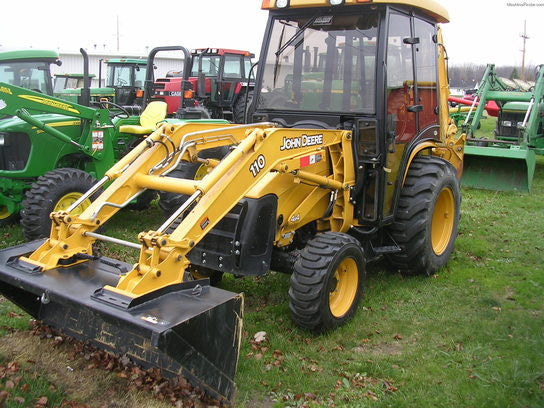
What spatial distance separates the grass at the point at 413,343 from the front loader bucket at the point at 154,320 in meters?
0.38

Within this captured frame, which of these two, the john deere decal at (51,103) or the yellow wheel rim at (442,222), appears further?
the john deere decal at (51,103)

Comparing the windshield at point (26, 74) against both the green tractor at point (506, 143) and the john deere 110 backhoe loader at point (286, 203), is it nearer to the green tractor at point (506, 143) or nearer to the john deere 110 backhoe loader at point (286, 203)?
the john deere 110 backhoe loader at point (286, 203)

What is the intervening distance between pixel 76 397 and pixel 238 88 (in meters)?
12.9

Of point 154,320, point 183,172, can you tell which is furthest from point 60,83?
point 154,320

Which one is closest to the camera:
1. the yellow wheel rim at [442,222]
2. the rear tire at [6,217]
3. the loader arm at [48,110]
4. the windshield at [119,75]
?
the yellow wheel rim at [442,222]

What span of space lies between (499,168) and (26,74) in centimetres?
803

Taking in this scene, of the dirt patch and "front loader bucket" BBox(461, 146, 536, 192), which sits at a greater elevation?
"front loader bucket" BBox(461, 146, 536, 192)

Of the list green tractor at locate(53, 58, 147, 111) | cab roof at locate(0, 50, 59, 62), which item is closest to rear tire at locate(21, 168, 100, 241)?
cab roof at locate(0, 50, 59, 62)

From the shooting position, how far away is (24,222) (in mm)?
6332

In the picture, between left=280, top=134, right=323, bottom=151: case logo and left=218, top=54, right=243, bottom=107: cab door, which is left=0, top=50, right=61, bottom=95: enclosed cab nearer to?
left=280, top=134, right=323, bottom=151: case logo

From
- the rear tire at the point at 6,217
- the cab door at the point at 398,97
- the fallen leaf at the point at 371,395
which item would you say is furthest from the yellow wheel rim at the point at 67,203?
the fallen leaf at the point at 371,395

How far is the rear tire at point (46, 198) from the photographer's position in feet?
20.7

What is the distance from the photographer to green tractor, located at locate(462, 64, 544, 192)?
9898mm

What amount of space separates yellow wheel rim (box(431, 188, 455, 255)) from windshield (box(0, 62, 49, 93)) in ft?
20.3
